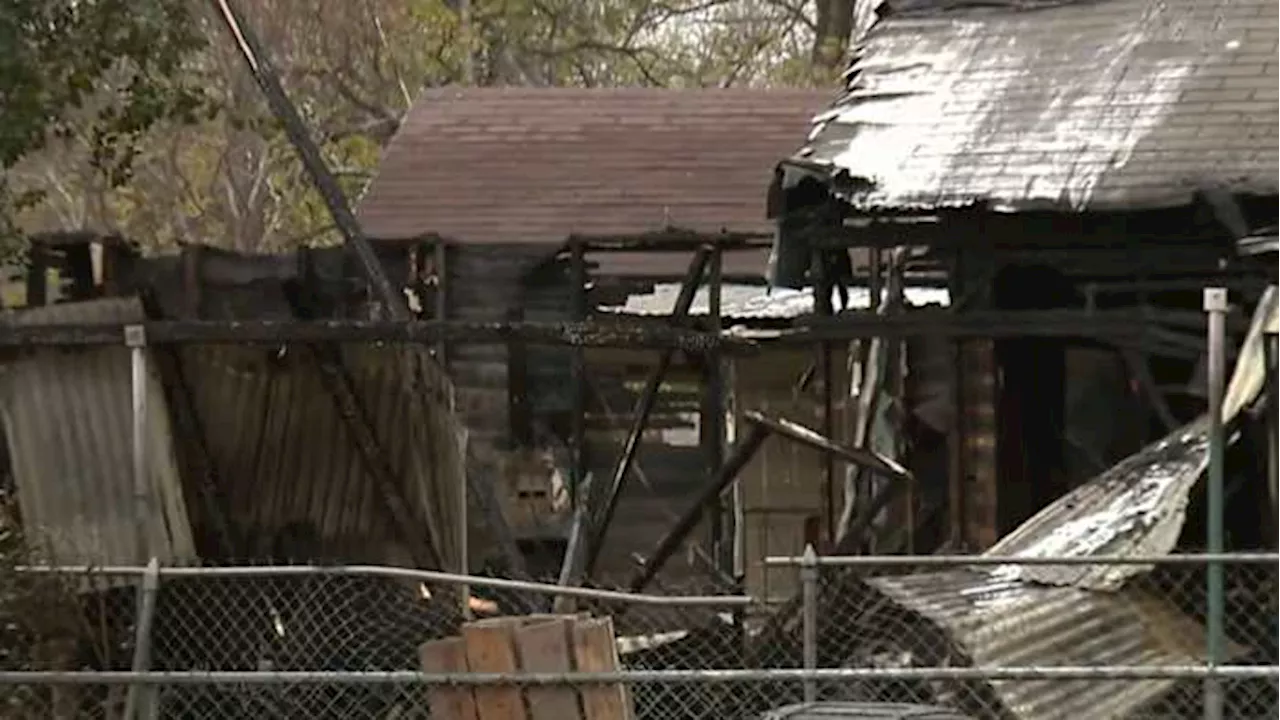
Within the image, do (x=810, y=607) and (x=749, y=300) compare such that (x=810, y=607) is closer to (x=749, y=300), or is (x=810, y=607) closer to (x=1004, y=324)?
(x=1004, y=324)

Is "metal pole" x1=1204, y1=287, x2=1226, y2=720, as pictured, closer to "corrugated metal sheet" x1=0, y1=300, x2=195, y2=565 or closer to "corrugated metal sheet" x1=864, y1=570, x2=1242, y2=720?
"corrugated metal sheet" x1=864, y1=570, x2=1242, y2=720

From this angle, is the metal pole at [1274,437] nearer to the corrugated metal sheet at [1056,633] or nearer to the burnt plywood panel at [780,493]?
the corrugated metal sheet at [1056,633]

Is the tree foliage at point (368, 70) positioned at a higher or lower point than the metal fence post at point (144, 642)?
higher

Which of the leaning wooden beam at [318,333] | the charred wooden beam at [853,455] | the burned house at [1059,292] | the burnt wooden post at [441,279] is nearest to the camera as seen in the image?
the burned house at [1059,292]

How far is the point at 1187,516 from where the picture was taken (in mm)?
11375

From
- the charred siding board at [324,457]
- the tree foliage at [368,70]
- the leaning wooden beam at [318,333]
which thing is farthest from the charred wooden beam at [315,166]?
the tree foliage at [368,70]

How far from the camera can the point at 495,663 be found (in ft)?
29.5

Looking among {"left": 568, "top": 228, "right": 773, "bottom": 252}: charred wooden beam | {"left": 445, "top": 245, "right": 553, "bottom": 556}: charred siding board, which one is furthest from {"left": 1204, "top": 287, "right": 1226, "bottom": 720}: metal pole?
{"left": 445, "top": 245, "right": 553, "bottom": 556}: charred siding board

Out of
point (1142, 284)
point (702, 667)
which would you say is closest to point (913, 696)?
point (702, 667)

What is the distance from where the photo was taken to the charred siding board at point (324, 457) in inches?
489

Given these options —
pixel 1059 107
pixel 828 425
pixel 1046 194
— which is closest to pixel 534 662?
pixel 1046 194

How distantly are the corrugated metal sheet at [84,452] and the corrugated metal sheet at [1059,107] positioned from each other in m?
4.33

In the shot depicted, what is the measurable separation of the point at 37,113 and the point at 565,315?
6017 mm

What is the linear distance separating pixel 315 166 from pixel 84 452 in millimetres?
2459
